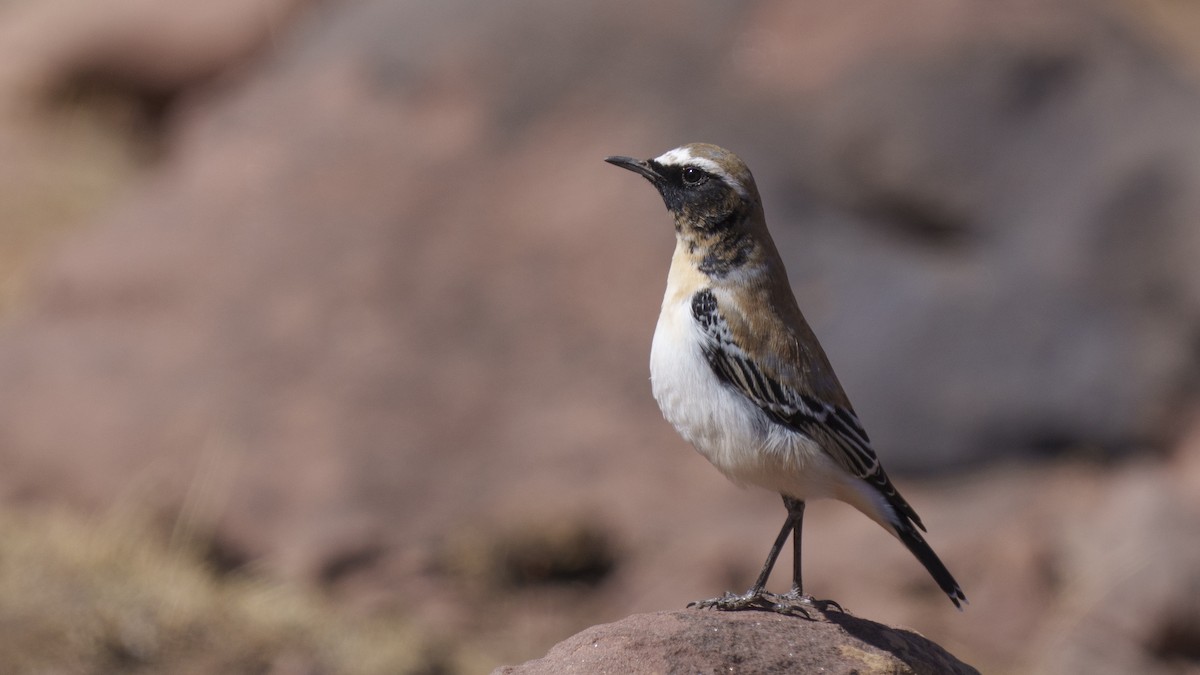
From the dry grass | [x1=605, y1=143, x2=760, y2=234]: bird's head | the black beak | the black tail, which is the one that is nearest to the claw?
the black tail

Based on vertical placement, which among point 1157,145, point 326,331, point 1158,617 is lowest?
point 1158,617

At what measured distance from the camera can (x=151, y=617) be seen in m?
11.1

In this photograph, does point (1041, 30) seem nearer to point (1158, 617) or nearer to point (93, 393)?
point (1158, 617)

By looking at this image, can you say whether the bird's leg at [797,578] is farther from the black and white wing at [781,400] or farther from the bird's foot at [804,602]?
the black and white wing at [781,400]

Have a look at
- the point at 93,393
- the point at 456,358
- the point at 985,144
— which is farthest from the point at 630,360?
the point at 93,393

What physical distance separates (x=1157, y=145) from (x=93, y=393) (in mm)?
11189

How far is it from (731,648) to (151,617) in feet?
21.6

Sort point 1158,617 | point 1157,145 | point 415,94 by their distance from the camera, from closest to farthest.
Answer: point 1158,617 → point 1157,145 → point 415,94

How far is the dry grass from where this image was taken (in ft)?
35.0

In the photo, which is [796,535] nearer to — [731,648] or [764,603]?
[764,603]

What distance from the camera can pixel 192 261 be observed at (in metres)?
14.7

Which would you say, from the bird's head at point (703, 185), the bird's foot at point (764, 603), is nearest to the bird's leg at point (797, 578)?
the bird's foot at point (764, 603)

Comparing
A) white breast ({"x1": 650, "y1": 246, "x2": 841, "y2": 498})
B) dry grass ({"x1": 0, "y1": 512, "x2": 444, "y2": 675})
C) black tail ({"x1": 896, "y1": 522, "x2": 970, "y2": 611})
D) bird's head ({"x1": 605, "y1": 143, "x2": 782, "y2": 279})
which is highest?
bird's head ({"x1": 605, "y1": 143, "x2": 782, "y2": 279})

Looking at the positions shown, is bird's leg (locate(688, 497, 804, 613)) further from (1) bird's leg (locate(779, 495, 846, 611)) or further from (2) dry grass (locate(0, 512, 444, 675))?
(2) dry grass (locate(0, 512, 444, 675))
